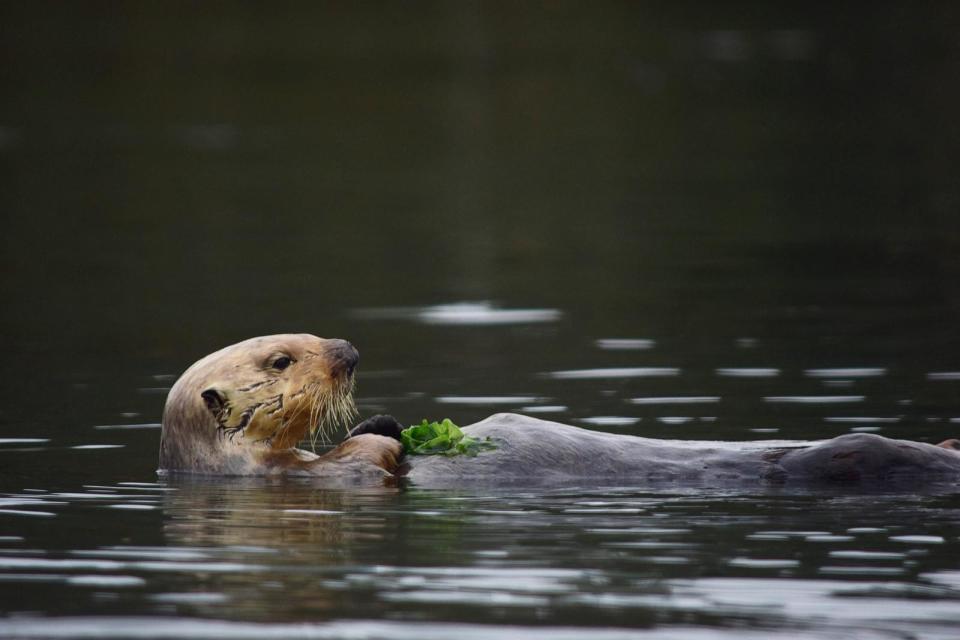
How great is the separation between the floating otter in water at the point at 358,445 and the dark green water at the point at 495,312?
0.13 m

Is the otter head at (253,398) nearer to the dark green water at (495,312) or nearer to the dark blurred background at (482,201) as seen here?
the dark green water at (495,312)

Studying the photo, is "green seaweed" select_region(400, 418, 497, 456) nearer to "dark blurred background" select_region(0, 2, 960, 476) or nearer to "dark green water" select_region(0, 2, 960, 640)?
"dark green water" select_region(0, 2, 960, 640)

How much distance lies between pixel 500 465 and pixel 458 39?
37.4 meters

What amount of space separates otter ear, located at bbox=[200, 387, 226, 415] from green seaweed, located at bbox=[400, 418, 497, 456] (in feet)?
2.76

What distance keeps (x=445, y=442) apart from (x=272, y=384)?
799mm

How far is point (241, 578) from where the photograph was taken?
20.4 feet

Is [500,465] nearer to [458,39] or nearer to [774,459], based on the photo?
[774,459]

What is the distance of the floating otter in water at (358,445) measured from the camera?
7.55 metres

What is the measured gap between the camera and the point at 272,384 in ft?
26.0

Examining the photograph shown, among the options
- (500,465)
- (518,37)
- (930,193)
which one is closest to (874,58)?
(518,37)

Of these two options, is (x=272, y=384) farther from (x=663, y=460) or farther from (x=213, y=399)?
(x=663, y=460)

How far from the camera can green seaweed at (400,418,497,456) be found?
25.7ft

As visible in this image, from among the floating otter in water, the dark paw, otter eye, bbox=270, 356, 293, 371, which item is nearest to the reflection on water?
the floating otter in water

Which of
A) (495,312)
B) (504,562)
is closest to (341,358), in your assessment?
(504,562)
